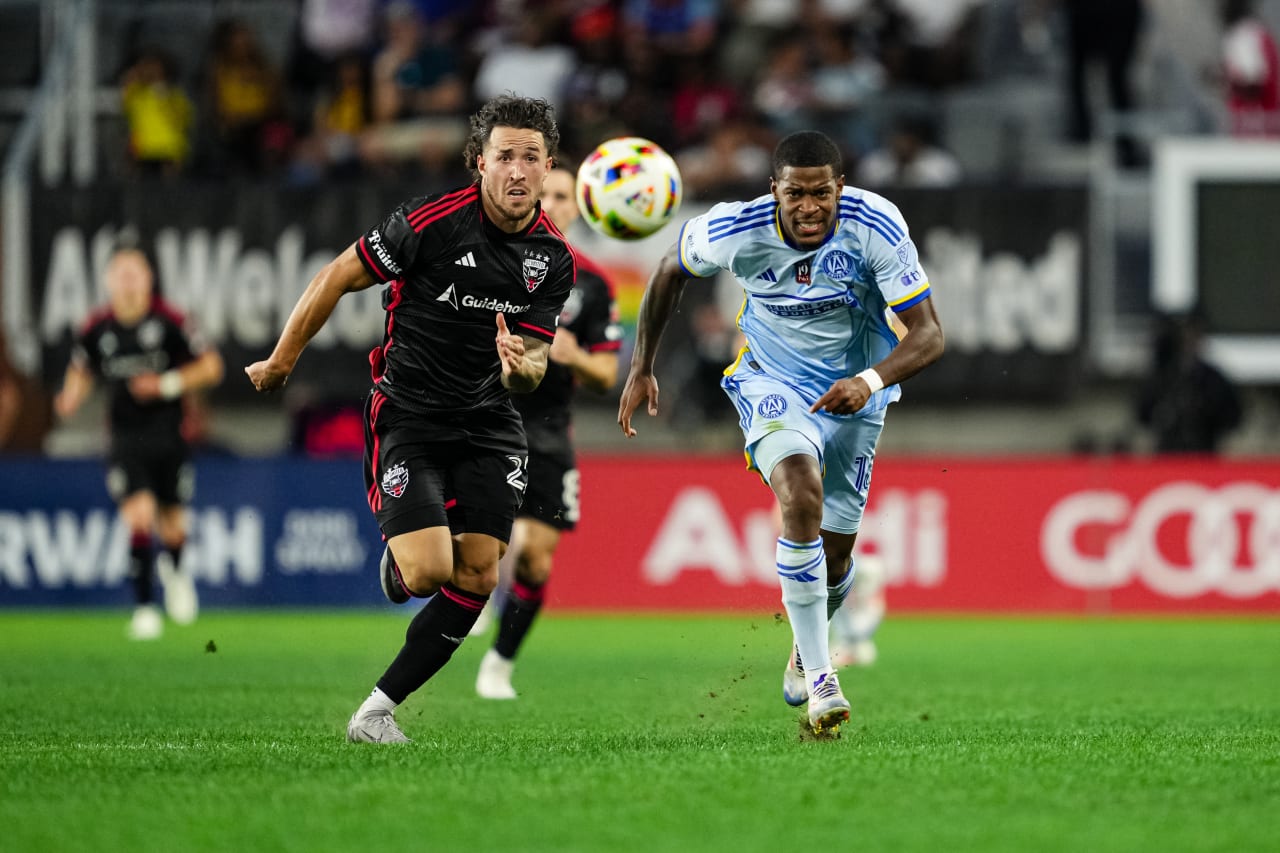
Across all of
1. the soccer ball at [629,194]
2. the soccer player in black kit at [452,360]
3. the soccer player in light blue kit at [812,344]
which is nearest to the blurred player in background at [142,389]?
the soccer ball at [629,194]

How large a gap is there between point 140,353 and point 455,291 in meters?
7.91

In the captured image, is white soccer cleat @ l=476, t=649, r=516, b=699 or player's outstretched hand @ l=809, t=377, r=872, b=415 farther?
white soccer cleat @ l=476, t=649, r=516, b=699

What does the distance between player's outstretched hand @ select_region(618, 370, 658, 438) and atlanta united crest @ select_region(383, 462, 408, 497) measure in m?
1.02

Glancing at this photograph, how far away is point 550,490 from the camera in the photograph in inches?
404

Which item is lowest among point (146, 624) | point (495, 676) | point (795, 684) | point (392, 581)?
point (146, 624)

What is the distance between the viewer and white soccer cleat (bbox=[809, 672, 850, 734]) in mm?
7320

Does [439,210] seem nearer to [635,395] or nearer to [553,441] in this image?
[635,395]

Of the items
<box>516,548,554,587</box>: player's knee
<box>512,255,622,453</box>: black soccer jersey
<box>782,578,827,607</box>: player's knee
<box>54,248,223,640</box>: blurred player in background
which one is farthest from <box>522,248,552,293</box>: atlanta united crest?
<box>54,248,223,640</box>: blurred player in background

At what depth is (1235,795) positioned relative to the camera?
19.7 ft

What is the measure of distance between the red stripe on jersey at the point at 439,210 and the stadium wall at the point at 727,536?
955 centimetres

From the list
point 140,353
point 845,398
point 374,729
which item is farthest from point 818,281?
point 140,353

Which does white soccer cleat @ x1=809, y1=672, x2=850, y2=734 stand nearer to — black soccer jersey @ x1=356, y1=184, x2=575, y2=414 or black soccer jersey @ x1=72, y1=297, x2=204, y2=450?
black soccer jersey @ x1=356, y1=184, x2=575, y2=414

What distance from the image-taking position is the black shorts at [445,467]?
7.40m

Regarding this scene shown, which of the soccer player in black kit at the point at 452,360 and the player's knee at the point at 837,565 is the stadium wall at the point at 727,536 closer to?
the player's knee at the point at 837,565
